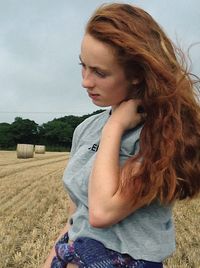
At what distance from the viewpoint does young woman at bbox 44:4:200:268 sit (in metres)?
1.60

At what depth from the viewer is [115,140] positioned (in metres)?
1.67

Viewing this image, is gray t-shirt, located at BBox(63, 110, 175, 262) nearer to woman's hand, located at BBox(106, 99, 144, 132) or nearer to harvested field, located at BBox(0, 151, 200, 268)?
woman's hand, located at BBox(106, 99, 144, 132)

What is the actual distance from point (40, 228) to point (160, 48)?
5090mm

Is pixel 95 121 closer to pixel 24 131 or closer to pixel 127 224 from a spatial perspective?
pixel 127 224

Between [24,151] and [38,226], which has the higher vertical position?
[38,226]

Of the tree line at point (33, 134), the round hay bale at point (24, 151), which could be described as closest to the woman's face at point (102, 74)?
the round hay bale at point (24, 151)

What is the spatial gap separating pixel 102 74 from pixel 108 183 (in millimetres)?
357

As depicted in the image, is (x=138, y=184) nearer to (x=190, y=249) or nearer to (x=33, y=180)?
(x=190, y=249)

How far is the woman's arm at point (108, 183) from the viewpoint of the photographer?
1.59 metres

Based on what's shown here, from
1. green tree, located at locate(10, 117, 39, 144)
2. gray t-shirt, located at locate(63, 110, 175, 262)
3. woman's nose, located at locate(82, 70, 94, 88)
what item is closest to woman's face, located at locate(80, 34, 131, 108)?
woman's nose, located at locate(82, 70, 94, 88)

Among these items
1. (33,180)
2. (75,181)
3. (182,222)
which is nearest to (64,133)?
(33,180)

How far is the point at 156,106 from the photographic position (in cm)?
168

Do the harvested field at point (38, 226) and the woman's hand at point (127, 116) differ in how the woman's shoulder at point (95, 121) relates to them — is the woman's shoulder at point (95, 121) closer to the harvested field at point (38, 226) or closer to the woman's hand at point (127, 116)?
the woman's hand at point (127, 116)

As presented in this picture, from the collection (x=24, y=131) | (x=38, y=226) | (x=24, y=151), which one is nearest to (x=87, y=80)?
(x=38, y=226)
